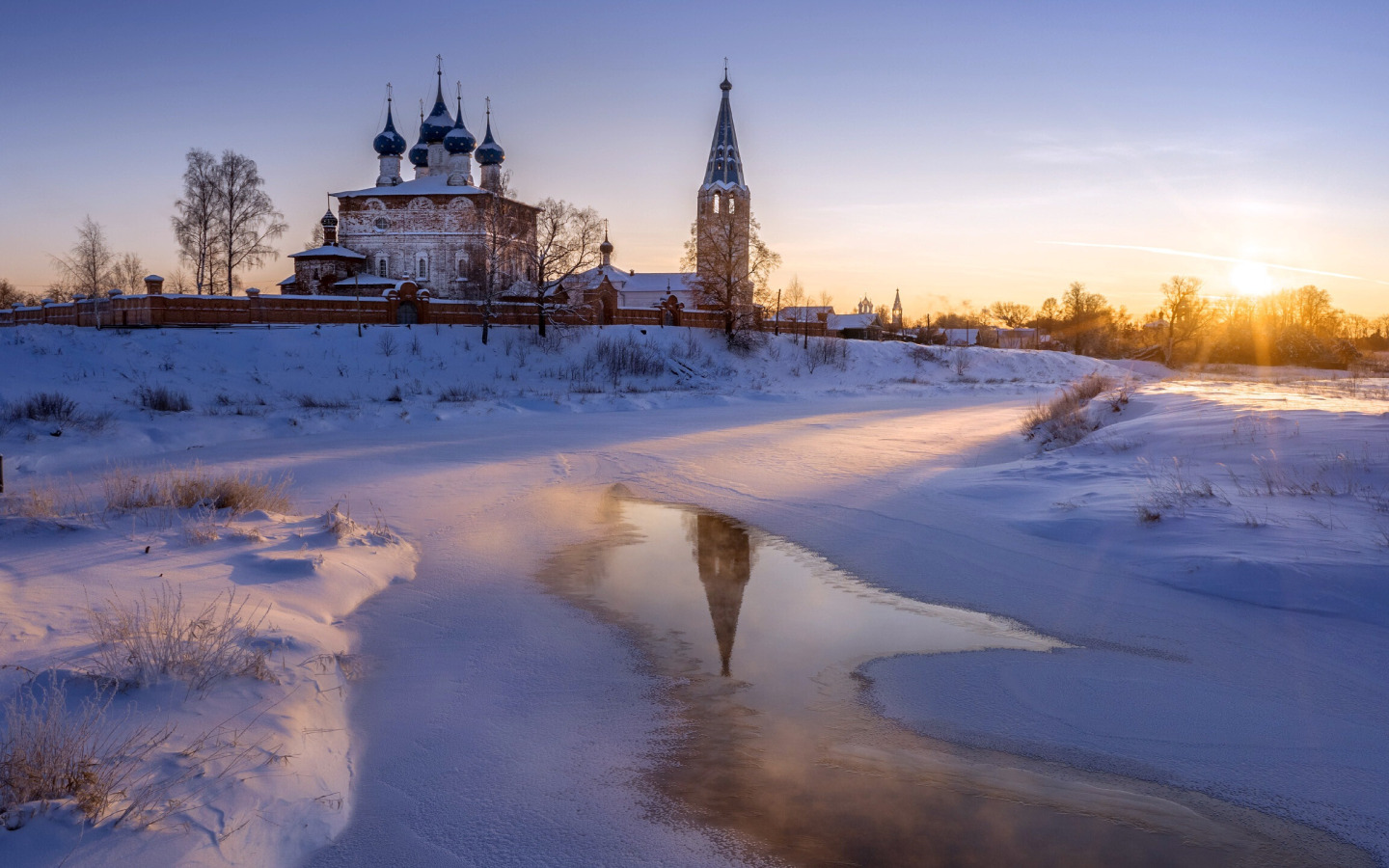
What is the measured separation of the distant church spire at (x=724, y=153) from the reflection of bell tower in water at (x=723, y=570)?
171 ft

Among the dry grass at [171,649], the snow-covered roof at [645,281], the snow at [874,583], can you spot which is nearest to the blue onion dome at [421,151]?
the snow-covered roof at [645,281]

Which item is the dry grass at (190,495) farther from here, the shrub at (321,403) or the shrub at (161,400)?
the shrub at (161,400)

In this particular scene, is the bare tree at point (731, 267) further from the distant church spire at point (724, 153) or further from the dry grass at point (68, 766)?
the dry grass at point (68, 766)

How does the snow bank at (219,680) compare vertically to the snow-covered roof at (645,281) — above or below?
below

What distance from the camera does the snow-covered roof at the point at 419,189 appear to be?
153ft

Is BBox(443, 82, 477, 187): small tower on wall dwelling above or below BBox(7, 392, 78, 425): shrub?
above

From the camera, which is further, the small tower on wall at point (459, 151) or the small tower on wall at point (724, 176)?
the small tower on wall at point (724, 176)

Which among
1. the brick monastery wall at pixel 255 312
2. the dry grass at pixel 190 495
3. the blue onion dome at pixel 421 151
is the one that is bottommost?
the dry grass at pixel 190 495

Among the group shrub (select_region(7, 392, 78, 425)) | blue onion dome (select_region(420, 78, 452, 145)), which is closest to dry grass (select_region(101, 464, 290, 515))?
shrub (select_region(7, 392, 78, 425))

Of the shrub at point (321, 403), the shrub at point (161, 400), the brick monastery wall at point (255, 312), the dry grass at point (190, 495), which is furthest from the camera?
the brick monastery wall at point (255, 312)

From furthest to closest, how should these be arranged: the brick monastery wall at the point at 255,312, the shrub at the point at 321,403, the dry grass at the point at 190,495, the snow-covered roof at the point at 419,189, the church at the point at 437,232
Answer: the snow-covered roof at the point at 419,189 < the church at the point at 437,232 < the brick monastery wall at the point at 255,312 < the shrub at the point at 321,403 < the dry grass at the point at 190,495

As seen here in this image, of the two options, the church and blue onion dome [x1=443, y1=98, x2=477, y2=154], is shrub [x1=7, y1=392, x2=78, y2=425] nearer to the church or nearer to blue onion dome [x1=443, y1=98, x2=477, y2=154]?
the church

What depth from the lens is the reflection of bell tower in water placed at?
19.7 feet

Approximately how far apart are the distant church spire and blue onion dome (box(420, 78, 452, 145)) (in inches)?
709
